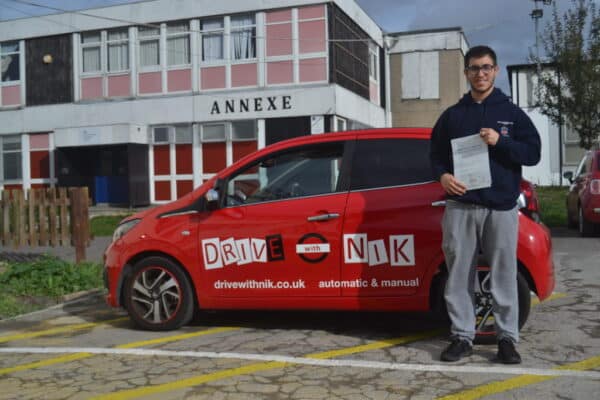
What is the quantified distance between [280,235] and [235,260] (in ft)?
1.52

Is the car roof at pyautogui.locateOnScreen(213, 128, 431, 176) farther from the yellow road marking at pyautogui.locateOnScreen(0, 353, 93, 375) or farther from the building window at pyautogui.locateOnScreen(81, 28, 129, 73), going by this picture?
the building window at pyautogui.locateOnScreen(81, 28, 129, 73)

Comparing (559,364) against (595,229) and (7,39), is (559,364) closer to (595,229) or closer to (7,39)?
(595,229)

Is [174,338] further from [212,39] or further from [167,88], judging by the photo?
[167,88]

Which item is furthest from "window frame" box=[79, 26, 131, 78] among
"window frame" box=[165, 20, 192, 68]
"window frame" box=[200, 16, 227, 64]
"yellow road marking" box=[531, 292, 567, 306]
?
"yellow road marking" box=[531, 292, 567, 306]

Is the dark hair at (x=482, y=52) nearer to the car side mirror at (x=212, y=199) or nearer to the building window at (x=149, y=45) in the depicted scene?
the car side mirror at (x=212, y=199)

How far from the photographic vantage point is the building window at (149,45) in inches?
1013

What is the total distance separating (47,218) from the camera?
10359 mm

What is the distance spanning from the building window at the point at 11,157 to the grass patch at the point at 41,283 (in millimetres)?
20279

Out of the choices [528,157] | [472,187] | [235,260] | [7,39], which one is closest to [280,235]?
[235,260]

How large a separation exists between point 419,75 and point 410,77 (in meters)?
0.49

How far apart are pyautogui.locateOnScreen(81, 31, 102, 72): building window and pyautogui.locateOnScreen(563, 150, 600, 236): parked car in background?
19.0 metres

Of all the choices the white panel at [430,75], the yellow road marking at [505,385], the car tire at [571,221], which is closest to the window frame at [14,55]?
the white panel at [430,75]

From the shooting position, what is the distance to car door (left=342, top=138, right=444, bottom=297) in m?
5.46

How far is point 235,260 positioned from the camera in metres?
5.89
